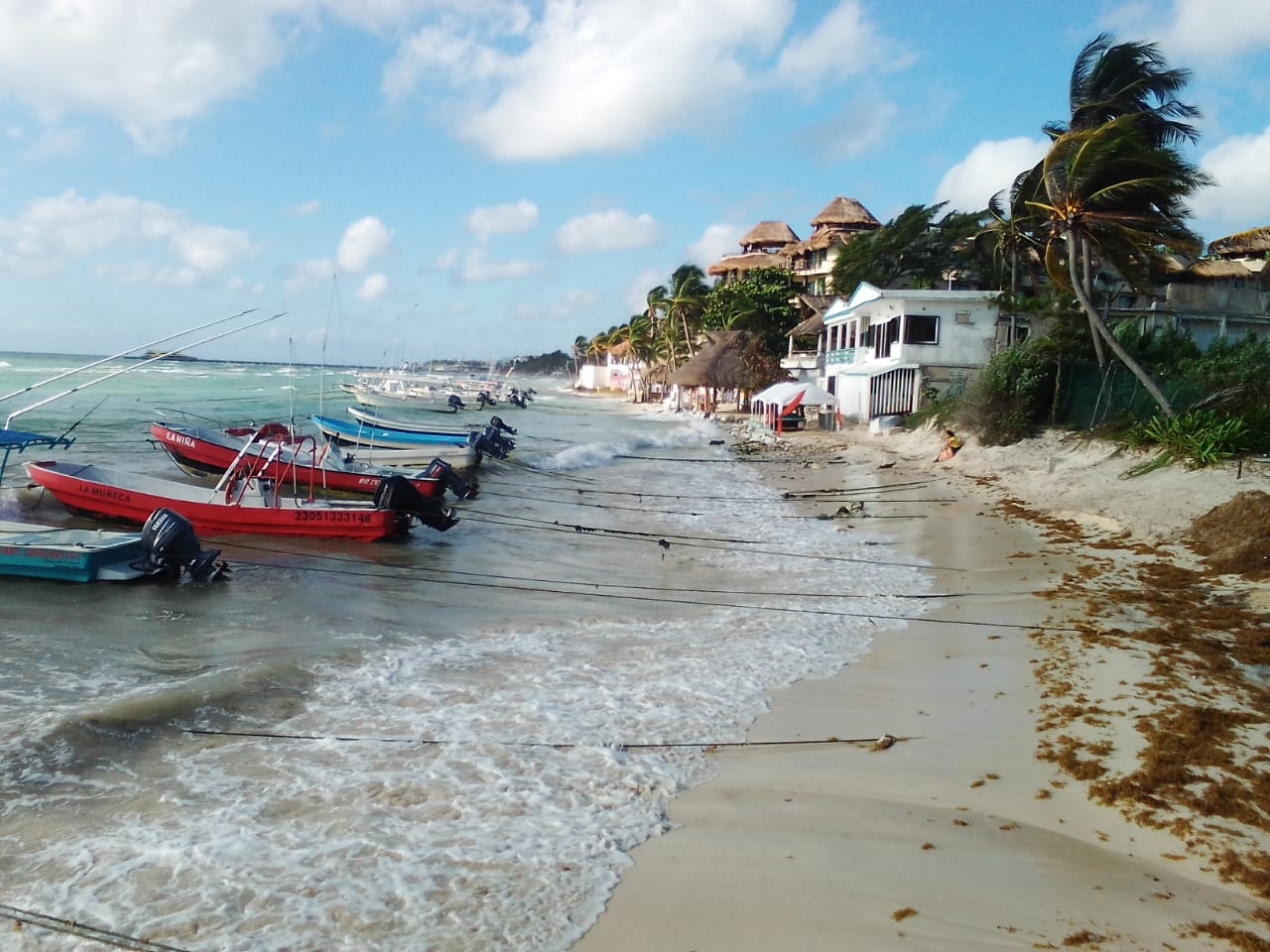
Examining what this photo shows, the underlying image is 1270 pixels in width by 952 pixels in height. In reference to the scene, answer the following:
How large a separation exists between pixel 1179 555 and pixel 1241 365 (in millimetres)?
10052

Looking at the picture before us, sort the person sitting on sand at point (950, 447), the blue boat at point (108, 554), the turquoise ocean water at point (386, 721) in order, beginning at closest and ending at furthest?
the turquoise ocean water at point (386, 721) → the blue boat at point (108, 554) → the person sitting on sand at point (950, 447)

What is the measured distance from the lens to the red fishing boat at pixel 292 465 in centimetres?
1877

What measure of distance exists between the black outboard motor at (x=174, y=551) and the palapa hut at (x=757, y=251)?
6181cm

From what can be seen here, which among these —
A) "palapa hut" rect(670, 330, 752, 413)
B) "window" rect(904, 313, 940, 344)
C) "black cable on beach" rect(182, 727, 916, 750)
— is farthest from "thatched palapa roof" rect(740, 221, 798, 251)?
"black cable on beach" rect(182, 727, 916, 750)

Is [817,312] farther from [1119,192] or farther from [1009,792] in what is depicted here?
[1009,792]

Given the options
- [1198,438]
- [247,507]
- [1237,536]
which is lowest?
[247,507]

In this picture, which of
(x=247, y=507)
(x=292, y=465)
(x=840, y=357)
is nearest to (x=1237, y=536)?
(x=247, y=507)

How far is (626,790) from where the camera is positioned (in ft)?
19.4

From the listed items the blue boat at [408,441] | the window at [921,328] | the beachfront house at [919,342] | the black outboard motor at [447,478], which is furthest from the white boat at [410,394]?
the black outboard motor at [447,478]

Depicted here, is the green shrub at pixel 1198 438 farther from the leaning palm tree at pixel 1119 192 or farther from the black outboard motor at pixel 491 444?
the black outboard motor at pixel 491 444

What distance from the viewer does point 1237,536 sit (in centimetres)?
1116

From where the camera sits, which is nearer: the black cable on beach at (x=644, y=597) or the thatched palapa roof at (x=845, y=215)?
the black cable on beach at (x=644, y=597)

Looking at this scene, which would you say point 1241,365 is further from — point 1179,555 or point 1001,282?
point 1001,282

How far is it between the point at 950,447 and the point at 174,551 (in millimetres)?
18911
